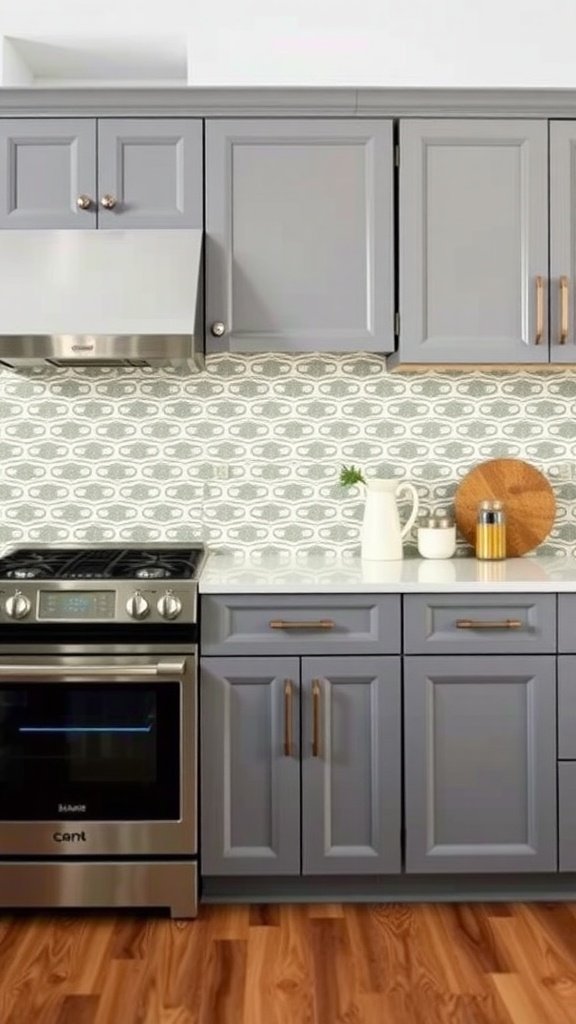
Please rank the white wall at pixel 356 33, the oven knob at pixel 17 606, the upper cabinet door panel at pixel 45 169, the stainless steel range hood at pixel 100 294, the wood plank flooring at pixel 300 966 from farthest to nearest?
the white wall at pixel 356 33 < the upper cabinet door panel at pixel 45 169 < the stainless steel range hood at pixel 100 294 < the oven knob at pixel 17 606 < the wood plank flooring at pixel 300 966

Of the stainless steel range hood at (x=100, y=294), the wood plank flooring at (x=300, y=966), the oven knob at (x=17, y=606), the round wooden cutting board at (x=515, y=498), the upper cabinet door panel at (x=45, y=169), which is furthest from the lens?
the round wooden cutting board at (x=515, y=498)

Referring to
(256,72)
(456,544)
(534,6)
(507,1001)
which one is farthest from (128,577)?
(534,6)

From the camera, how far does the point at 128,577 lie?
9.34 feet

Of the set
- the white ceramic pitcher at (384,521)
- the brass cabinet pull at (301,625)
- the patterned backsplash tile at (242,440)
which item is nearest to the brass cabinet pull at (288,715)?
the brass cabinet pull at (301,625)

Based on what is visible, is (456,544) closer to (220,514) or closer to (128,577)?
(220,514)

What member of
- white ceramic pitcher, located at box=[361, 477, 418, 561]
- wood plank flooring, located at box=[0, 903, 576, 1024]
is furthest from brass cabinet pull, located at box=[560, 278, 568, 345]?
wood plank flooring, located at box=[0, 903, 576, 1024]

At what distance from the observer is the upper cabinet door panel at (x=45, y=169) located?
10.1 feet

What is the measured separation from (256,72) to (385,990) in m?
2.66

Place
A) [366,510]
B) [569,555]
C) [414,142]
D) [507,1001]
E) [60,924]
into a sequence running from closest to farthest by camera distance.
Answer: [507,1001], [60,924], [414,142], [366,510], [569,555]

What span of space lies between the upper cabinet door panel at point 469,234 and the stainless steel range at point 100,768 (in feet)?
3.62

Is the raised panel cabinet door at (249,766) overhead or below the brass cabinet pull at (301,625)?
below

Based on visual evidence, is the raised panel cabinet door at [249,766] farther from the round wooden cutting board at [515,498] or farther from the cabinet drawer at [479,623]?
the round wooden cutting board at [515,498]

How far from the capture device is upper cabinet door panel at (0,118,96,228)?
10.1ft

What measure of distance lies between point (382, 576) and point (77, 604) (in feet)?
2.83
